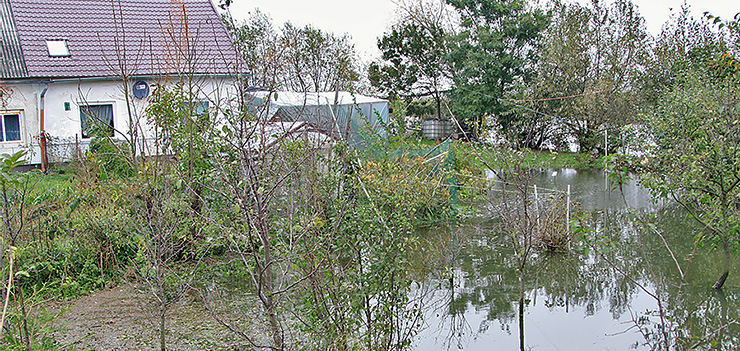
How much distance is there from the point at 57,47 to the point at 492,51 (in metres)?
18.3

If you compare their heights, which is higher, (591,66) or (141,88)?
(591,66)

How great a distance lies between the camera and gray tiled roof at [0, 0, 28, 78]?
1560cm

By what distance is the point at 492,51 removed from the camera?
27031mm

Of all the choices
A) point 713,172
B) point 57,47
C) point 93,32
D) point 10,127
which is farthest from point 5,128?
point 713,172

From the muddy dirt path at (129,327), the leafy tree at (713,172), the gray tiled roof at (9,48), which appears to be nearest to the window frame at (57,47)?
the gray tiled roof at (9,48)

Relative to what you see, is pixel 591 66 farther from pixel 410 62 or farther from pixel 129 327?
pixel 129 327

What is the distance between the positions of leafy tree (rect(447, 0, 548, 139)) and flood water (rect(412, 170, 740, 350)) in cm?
1739

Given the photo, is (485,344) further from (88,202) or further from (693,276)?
(88,202)

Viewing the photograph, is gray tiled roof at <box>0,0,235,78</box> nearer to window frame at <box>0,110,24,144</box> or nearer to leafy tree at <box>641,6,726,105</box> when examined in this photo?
window frame at <box>0,110,24,144</box>

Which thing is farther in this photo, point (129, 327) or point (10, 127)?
point (10, 127)

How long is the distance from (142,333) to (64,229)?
2767 mm

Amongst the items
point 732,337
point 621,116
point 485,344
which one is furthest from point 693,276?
point 621,116

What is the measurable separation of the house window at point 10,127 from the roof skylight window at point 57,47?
6.64 feet

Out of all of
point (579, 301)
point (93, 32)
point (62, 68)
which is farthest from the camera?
point (93, 32)
